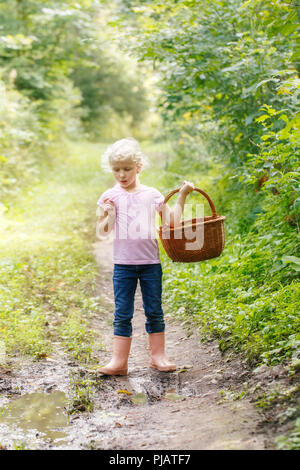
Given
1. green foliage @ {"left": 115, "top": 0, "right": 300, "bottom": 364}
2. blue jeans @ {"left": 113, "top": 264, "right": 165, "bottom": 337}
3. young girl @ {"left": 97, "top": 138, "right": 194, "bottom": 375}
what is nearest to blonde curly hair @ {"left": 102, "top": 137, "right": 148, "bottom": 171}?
young girl @ {"left": 97, "top": 138, "right": 194, "bottom": 375}

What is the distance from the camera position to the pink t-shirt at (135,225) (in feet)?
12.2

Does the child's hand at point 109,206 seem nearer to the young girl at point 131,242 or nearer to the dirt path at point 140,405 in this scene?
the young girl at point 131,242

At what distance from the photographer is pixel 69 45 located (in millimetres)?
14922

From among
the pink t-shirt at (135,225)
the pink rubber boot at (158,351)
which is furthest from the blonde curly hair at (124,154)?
the pink rubber boot at (158,351)

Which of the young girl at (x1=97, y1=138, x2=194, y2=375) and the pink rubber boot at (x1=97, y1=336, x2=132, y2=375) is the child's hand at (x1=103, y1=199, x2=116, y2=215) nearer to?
the young girl at (x1=97, y1=138, x2=194, y2=375)

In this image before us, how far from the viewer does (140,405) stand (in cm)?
326

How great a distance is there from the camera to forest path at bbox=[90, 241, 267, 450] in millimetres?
2559

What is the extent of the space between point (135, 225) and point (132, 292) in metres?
0.53

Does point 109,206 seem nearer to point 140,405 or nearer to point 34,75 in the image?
point 140,405

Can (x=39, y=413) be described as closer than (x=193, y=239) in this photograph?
Yes

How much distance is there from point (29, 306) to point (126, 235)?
6.11ft

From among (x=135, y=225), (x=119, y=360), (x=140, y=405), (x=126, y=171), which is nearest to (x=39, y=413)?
(x=140, y=405)

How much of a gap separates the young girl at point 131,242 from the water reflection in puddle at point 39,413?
1.65ft

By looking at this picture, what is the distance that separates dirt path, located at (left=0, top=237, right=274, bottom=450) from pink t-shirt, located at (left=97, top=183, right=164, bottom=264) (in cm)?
90
